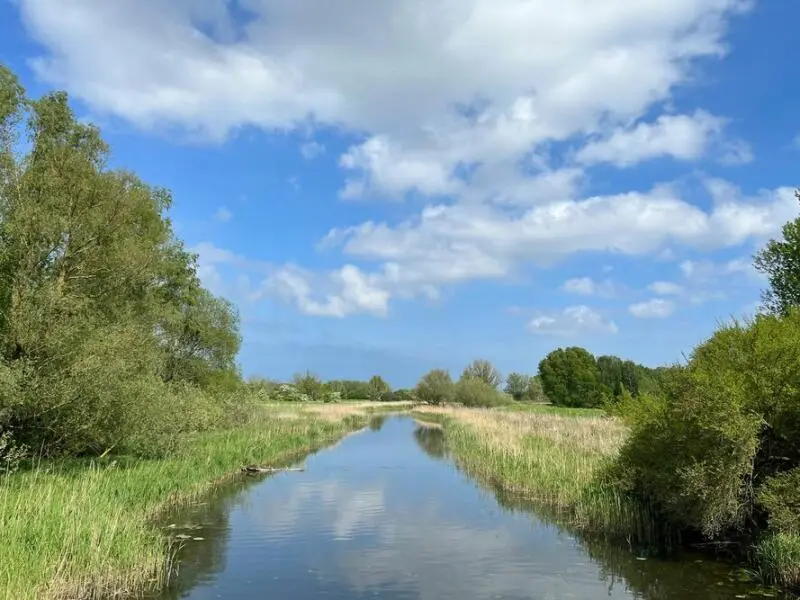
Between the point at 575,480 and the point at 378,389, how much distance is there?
375 ft

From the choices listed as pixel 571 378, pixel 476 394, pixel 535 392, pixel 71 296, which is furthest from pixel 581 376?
pixel 71 296

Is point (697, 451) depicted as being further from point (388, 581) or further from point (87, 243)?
point (87, 243)

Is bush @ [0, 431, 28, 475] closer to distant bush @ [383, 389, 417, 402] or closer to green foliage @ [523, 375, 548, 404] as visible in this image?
green foliage @ [523, 375, 548, 404]

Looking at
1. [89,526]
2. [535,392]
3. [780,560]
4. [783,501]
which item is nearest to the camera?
[780,560]

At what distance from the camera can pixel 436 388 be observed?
97.2 metres

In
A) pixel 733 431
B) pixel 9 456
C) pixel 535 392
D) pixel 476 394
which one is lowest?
pixel 9 456

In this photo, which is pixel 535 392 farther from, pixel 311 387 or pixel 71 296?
pixel 71 296

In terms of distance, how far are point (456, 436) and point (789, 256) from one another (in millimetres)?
21171

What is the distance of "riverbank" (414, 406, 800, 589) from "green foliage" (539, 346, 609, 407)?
68258 mm

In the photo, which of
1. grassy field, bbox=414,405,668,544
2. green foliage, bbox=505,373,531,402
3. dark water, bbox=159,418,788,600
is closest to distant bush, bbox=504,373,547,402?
green foliage, bbox=505,373,531,402

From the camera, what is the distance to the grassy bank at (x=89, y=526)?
9.79 meters

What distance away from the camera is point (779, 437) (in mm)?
13383

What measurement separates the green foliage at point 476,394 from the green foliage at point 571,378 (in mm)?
16036

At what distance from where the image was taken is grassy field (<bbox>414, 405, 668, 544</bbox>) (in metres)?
16.0
